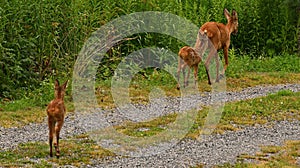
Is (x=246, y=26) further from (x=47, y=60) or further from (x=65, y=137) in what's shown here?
(x=65, y=137)

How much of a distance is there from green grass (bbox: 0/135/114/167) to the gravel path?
0.74 ft

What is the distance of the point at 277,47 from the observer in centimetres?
1711

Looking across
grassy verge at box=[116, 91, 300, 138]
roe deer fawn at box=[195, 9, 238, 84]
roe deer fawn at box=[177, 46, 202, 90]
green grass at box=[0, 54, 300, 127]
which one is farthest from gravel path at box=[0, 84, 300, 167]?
roe deer fawn at box=[195, 9, 238, 84]

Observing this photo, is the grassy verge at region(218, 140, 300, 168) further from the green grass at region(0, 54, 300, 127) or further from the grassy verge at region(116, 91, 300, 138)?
the green grass at region(0, 54, 300, 127)

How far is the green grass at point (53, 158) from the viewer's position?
8.14 meters

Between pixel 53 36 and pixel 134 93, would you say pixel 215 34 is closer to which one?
pixel 134 93

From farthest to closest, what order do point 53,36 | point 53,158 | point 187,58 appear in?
point 53,36
point 187,58
point 53,158

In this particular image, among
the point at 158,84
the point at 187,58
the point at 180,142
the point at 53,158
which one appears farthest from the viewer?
the point at 158,84

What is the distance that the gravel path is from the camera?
8.45 m

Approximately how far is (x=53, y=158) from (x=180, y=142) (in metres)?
1.84

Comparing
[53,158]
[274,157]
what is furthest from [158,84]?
[53,158]

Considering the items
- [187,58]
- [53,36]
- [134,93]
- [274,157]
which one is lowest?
[274,157]

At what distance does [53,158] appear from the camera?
8.32m

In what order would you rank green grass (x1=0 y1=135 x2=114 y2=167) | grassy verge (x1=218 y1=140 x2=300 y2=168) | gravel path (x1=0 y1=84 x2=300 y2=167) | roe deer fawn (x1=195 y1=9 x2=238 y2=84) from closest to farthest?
green grass (x1=0 y1=135 x2=114 y2=167), grassy verge (x1=218 y1=140 x2=300 y2=168), gravel path (x1=0 y1=84 x2=300 y2=167), roe deer fawn (x1=195 y1=9 x2=238 y2=84)
